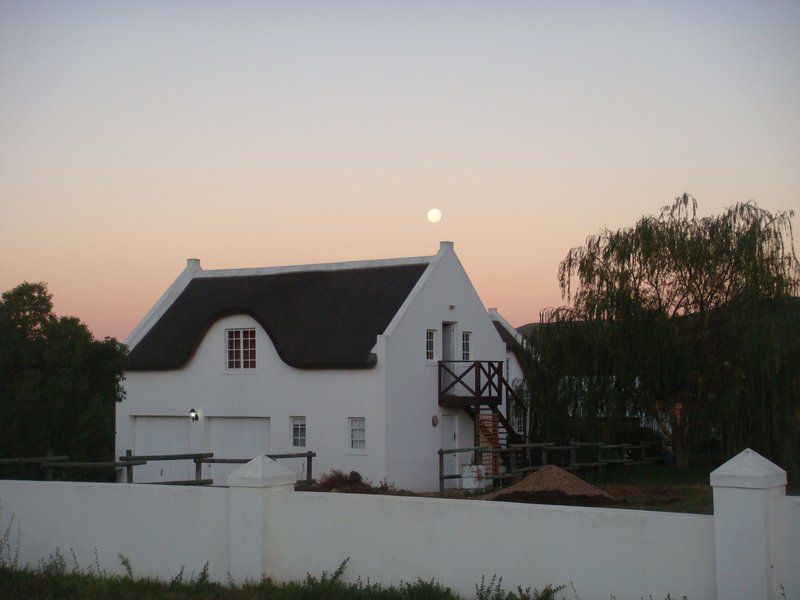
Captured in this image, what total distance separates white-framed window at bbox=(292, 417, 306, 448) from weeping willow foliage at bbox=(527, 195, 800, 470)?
7.06 meters

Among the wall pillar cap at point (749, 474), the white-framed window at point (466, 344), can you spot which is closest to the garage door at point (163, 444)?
the white-framed window at point (466, 344)

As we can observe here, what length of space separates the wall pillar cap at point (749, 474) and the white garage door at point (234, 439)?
20.7 meters

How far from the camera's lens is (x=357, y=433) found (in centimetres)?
2742

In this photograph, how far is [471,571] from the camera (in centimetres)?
1112

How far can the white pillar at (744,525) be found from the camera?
9258 mm

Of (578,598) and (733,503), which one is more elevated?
(733,503)

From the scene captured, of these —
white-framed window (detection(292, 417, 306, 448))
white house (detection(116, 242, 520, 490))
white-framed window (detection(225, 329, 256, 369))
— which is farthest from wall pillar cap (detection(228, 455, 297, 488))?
white-framed window (detection(225, 329, 256, 369))

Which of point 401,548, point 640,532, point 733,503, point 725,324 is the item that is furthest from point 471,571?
point 725,324

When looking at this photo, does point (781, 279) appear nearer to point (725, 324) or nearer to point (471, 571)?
point (725, 324)

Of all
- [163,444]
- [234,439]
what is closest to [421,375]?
[234,439]

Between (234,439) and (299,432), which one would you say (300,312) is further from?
(234,439)

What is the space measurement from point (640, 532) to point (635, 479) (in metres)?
17.5

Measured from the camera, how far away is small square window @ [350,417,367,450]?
2731 centimetres

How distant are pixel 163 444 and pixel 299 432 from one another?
527 centimetres
